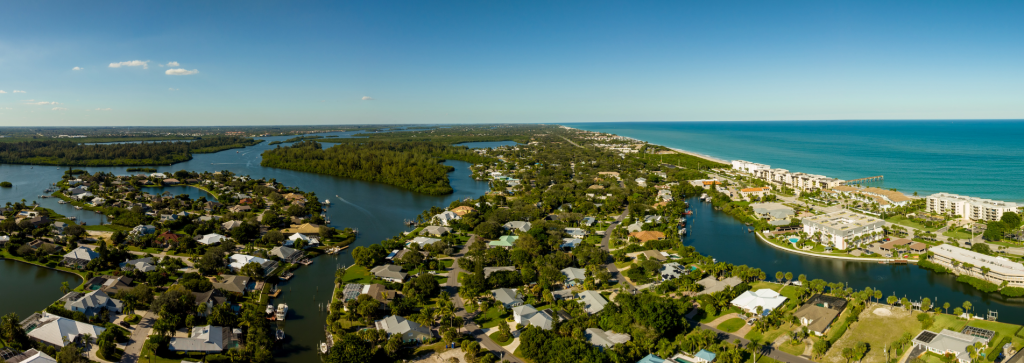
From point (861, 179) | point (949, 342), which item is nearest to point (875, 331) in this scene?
point (949, 342)

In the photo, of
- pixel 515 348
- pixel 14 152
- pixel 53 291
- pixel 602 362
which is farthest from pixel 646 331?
pixel 14 152

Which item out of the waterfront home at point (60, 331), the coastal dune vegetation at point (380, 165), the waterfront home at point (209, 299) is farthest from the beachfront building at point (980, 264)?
the coastal dune vegetation at point (380, 165)

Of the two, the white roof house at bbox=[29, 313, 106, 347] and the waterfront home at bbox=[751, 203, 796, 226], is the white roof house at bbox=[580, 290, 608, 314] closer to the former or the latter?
the white roof house at bbox=[29, 313, 106, 347]

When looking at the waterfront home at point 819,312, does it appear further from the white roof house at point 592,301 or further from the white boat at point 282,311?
the white boat at point 282,311

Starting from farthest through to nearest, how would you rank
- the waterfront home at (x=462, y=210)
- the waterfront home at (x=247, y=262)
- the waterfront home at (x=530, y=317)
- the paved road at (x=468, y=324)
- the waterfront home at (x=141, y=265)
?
the waterfront home at (x=462, y=210) < the waterfront home at (x=247, y=262) < the waterfront home at (x=141, y=265) < the waterfront home at (x=530, y=317) < the paved road at (x=468, y=324)

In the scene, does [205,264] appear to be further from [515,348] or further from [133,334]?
[515,348]
